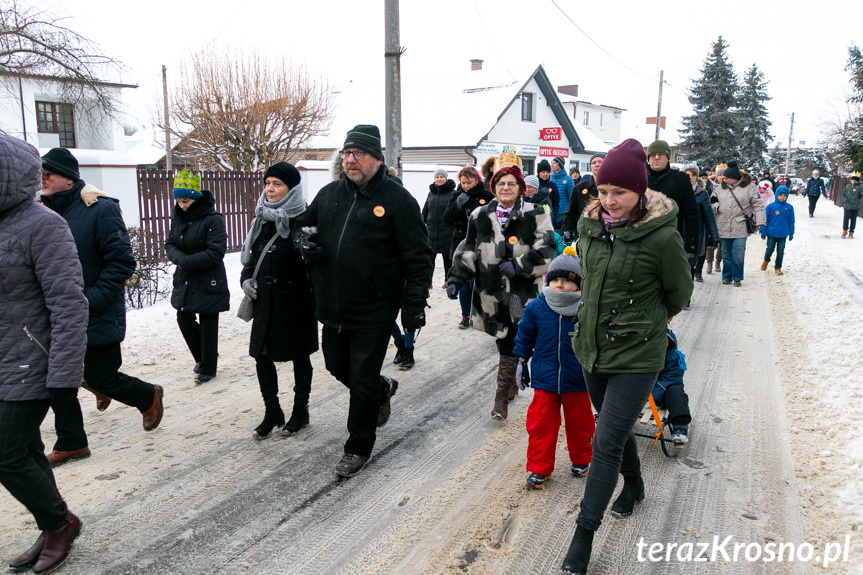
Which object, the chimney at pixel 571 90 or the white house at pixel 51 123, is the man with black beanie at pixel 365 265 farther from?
the chimney at pixel 571 90

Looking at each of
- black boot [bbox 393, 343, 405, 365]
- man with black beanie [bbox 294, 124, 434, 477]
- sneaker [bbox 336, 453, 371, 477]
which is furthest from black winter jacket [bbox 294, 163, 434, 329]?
black boot [bbox 393, 343, 405, 365]

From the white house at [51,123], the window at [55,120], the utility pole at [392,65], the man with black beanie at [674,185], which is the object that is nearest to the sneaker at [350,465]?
the man with black beanie at [674,185]

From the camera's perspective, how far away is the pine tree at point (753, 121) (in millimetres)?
43375

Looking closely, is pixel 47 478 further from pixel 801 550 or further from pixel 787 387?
pixel 787 387

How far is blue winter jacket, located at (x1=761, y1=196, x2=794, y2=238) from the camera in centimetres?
1143

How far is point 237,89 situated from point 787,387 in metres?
19.5

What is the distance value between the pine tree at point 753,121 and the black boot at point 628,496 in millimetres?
45001

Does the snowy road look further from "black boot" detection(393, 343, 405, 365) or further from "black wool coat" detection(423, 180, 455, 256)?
"black wool coat" detection(423, 180, 455, 256)

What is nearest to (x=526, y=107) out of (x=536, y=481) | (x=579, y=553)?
(x=536, y=481)

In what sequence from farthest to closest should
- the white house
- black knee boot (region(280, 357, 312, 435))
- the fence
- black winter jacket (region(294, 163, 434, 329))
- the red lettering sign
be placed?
the red lettering sign, the white house, the fence, black knee boot (region(280, 357, 312, 435)), black winter jacket (region(294, 163, 434, 329))

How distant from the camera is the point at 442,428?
4.73m

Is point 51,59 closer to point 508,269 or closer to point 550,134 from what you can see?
point 508,269

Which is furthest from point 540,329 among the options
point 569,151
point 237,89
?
point 569,151

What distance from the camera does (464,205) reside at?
6898 millimetres
